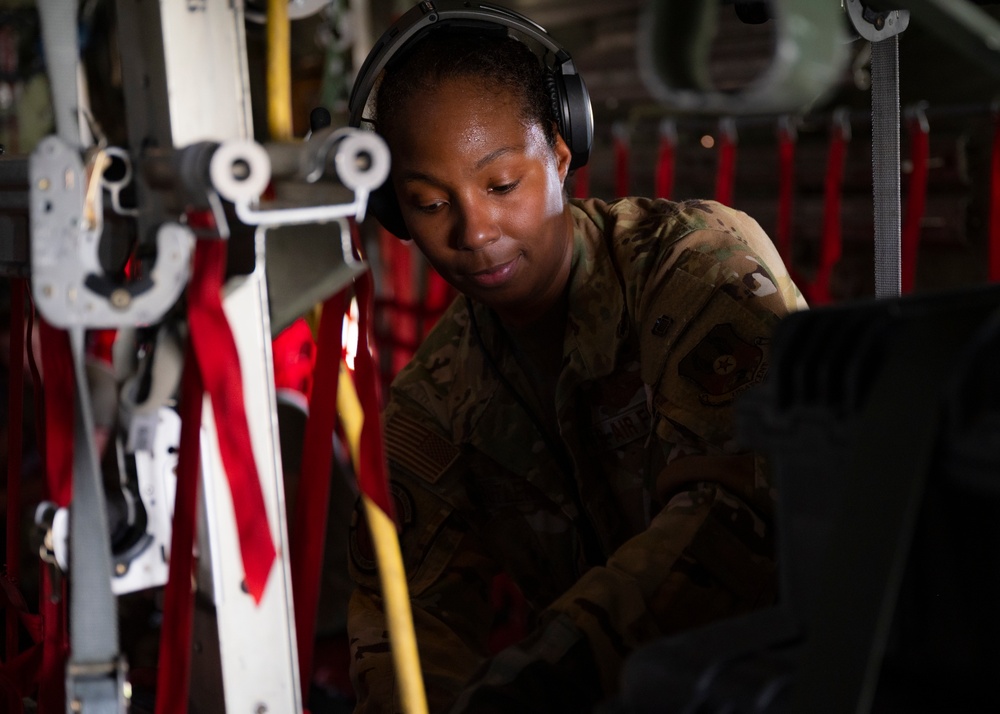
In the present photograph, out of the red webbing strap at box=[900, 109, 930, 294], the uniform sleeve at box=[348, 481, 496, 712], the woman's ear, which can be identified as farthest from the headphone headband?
the red webbing strap at box=[900, 109, 930, 294]

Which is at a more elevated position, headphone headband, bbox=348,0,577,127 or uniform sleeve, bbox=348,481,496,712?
headphone headband, bbox=348,0,577,127

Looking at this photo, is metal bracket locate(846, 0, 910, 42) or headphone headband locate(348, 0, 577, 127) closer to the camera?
metal bracket locate(846, 0, 910, 42)

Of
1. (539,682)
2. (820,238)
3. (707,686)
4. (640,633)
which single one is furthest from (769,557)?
(820,238)

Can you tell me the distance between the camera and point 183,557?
26.0 inches

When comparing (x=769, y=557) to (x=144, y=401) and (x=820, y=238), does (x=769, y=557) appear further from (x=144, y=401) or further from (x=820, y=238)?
(x=820, y=238)

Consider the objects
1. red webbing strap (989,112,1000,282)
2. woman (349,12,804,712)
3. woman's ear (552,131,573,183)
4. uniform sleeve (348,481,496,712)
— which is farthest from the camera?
red webbing strap (989,112,1000,282)

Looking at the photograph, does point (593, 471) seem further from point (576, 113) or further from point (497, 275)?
point (576, 113)

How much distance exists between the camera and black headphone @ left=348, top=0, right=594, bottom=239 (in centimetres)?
127

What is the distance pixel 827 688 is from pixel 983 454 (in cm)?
14

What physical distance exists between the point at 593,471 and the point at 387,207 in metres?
0.45

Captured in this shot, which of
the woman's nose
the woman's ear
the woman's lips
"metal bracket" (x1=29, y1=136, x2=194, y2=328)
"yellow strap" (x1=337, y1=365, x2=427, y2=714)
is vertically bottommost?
"yellow strap" (x1=337, y1=365, x2=427, y2=714)

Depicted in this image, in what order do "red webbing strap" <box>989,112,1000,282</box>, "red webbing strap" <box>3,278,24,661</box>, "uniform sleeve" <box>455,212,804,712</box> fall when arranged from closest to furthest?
"uniform sleeve" <box>455,212,804,712</box>, "red webbing strap" <box>3,278,24,661</box>, "red webbing strap" <box>989,112,1000,282</box>

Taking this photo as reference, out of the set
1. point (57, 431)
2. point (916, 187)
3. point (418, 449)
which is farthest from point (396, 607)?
point (916, 187)

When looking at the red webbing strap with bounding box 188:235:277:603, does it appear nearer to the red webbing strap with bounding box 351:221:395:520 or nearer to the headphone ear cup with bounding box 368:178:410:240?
the red webbing strap with bounding box 351:221:395:520
